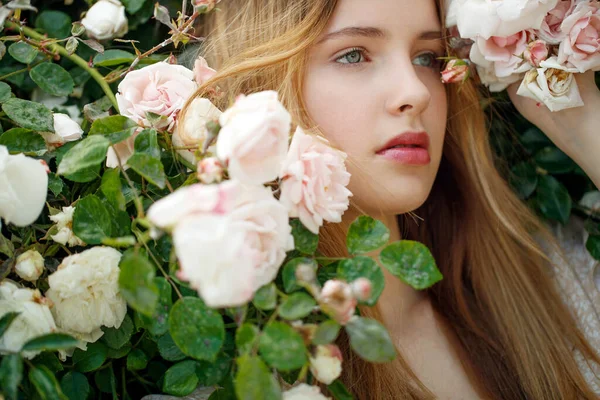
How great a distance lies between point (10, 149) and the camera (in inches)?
40.4

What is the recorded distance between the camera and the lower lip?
1.28 meters

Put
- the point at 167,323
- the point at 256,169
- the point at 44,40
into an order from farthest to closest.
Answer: the point at 44,40 → the point at 167,323 → the point at 256,169

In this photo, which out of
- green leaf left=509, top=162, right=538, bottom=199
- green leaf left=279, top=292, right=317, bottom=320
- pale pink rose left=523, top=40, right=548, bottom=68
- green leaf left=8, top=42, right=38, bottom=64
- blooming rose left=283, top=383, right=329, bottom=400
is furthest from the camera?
green leaf left=509, top=162, right=538, bottom=199

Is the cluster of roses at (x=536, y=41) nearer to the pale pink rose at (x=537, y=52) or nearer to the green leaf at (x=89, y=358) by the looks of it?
the pale pink rose at (x=537, y=52)

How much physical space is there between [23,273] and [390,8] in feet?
2.90

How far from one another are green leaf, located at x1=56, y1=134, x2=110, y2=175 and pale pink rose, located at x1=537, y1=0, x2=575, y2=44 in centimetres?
93

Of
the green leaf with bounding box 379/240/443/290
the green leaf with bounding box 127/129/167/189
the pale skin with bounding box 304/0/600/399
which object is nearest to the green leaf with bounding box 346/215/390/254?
the green leaf with bounding box 379/240/443/290

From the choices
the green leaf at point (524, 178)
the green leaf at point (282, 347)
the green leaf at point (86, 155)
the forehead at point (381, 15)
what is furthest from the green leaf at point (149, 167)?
the green leaf at point (524, 178)

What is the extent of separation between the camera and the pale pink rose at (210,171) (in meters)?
0.74

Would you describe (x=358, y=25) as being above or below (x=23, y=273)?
above

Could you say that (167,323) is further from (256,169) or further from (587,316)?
(587,316)

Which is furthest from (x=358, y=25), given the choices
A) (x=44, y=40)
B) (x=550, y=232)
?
(x=550, y=232)

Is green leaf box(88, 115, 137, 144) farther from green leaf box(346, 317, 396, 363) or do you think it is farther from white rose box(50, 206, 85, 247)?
green leaf box(346, 317, 396, 363)

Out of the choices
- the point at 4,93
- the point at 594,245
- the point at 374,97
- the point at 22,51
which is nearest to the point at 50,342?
the point at 4,93
